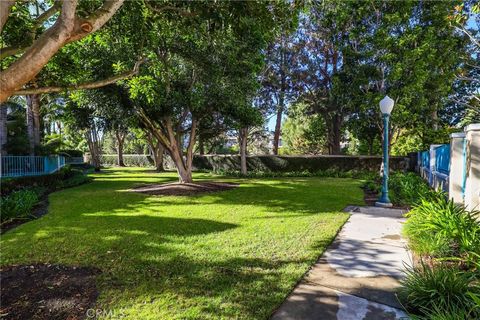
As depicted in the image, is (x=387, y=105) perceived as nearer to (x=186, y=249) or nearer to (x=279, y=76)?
(x=186, y=249)

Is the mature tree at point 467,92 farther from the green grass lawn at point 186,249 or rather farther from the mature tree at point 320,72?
the green grass lawn at point 186,249

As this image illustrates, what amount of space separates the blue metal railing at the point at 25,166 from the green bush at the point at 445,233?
46.4 ft

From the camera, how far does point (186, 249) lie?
15.7ft

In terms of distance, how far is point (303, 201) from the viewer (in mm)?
9398

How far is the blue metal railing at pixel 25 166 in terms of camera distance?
39.5 feet

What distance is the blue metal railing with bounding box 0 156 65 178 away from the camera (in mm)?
12027

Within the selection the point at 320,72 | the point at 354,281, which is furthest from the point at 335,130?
the point at 354,281

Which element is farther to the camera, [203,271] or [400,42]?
[400,42]

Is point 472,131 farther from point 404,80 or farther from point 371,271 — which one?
point 404,80

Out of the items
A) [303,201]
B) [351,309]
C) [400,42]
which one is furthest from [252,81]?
[351,309]

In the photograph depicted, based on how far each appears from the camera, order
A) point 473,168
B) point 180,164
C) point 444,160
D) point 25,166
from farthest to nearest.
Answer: point 180,164
point 25,166
point 444,160
point 473,168

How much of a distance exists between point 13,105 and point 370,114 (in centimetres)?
2317

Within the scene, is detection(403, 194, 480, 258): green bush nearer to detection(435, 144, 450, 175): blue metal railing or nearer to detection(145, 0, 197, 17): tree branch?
detection(435, 144, 450, 175): blue metal railing

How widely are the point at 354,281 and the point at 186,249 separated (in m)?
2.63
